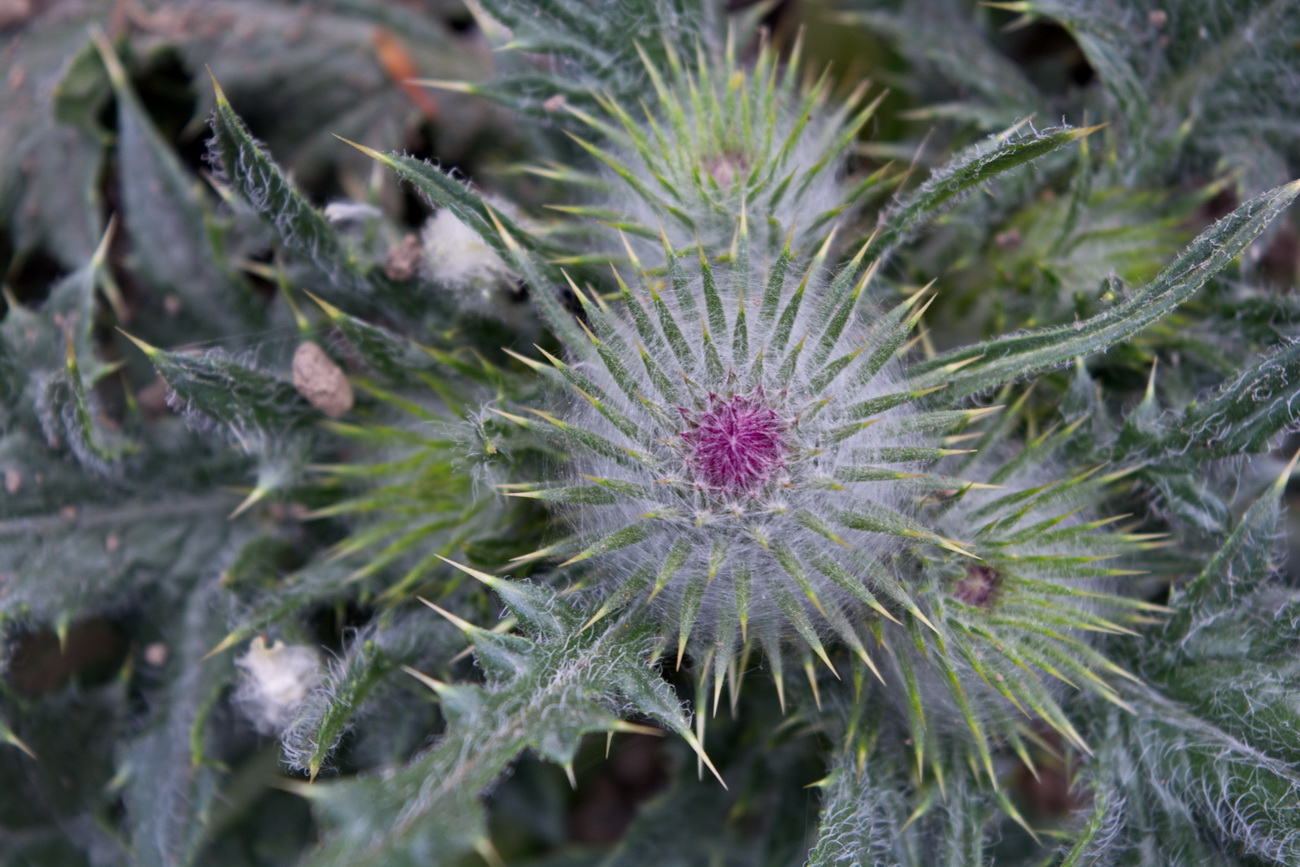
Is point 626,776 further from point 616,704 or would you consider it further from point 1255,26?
point 1255,26

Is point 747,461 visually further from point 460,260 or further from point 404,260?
point 404,260

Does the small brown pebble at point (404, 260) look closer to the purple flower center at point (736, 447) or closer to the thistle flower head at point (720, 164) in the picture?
the thistle flower head at point (720, 164)

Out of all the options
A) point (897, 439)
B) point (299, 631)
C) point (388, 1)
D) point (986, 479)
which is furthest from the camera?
point (388, 1)

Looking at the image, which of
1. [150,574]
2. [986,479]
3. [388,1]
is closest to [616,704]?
[986,479]

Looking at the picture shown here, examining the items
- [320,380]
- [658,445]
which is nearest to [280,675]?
[320,380]

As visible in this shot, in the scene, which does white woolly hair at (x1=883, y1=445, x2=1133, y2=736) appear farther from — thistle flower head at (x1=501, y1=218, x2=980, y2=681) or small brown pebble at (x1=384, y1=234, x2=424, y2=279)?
small brown pebble at (x1=384, y1=234, x2=424, y2=279)

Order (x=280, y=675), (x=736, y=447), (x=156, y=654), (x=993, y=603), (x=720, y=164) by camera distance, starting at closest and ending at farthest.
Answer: (x=736, y=447), (x=993, y=603), (x=720, y=164), (x=280, y=675), (x=156, y=654)

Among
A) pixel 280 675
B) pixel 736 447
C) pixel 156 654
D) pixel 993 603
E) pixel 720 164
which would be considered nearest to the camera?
pixel 736 447
